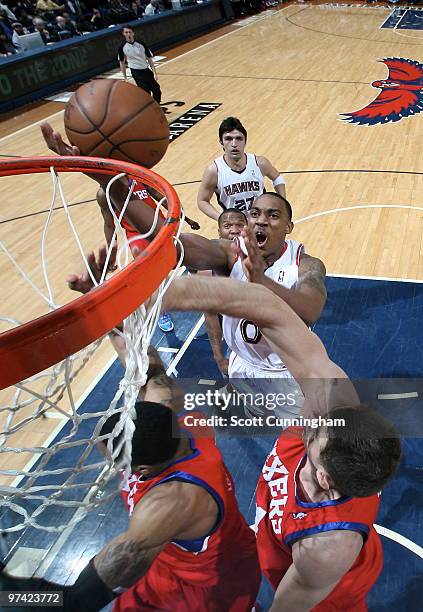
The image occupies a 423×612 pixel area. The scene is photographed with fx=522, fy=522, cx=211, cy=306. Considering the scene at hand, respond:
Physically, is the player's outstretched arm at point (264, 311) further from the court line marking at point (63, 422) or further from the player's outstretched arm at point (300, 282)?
the court line marking at point (63, 422)

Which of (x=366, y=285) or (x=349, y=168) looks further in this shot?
(x=349, y=168)

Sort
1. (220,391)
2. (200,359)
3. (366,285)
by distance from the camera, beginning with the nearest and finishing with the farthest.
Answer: (220,391) → (200,359) → (366,285)

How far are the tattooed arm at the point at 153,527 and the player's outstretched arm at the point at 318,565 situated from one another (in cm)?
38

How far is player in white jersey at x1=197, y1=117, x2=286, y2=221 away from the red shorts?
9.80 ft

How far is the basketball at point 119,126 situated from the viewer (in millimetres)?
2643

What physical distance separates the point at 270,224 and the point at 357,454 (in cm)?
180

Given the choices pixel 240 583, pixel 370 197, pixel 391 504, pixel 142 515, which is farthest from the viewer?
pixel 370 197

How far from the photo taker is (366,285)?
482cm

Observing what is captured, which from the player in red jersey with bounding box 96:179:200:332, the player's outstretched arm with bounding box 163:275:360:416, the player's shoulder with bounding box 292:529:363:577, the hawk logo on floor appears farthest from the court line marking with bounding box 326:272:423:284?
the hawk logo on floor

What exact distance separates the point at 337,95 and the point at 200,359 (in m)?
8.21

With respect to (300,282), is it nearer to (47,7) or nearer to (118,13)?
(118,13)

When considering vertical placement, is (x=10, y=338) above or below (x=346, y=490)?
above

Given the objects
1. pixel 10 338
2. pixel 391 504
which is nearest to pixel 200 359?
pixel 391 504

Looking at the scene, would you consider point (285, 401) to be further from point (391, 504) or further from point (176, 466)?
point (176, 466)
